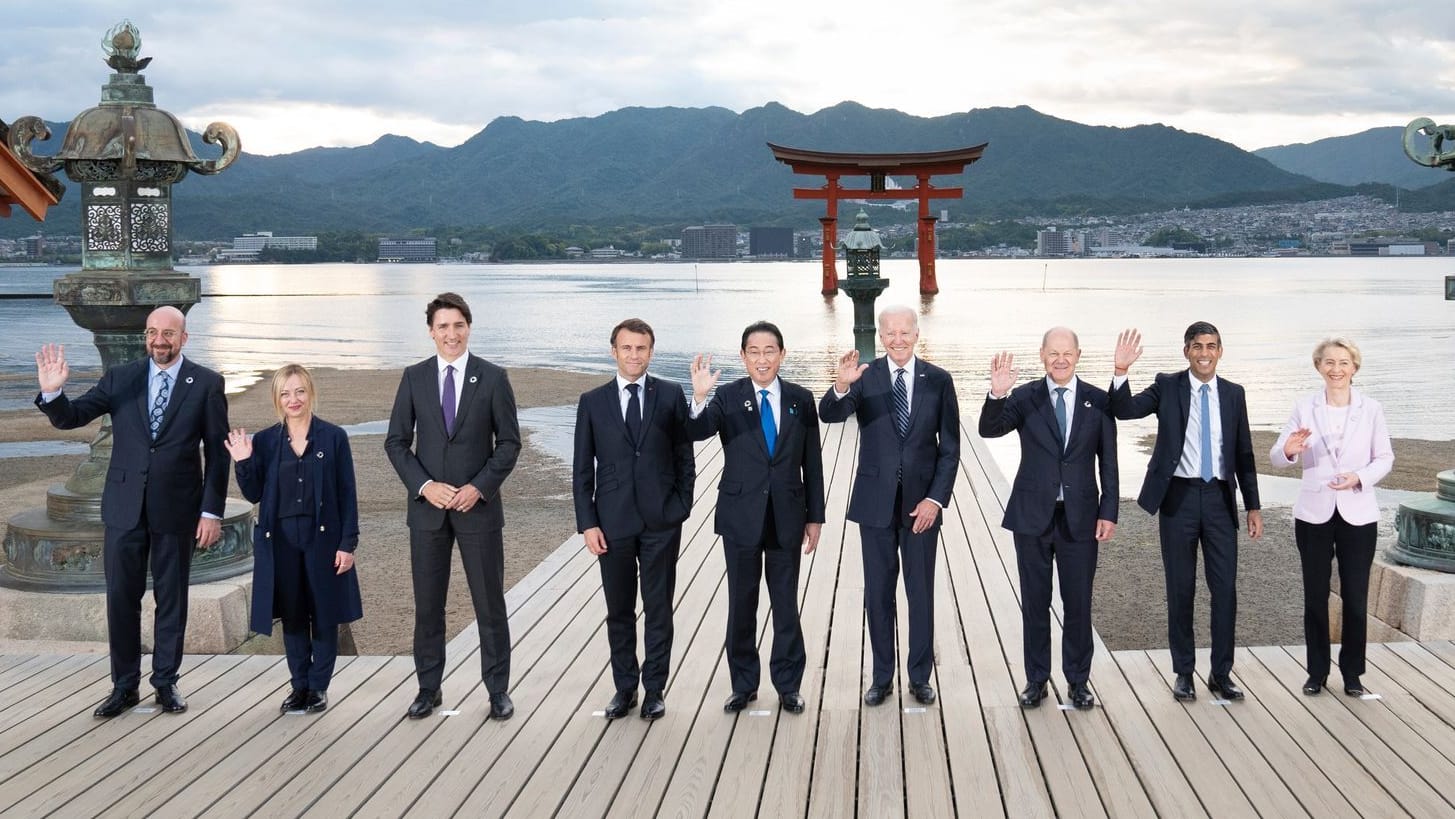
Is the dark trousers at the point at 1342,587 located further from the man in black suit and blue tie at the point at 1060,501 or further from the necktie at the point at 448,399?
the necktie at the point at 448,399

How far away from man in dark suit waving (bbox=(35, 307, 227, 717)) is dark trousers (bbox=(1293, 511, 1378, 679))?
4188 millimetres

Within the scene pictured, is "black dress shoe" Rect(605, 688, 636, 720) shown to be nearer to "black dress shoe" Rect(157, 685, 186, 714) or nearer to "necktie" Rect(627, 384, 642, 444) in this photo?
"necktie" Rect(627, 384, 642, 444)

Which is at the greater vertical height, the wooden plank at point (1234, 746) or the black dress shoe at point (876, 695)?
the black dress shoe at point (876, 695)

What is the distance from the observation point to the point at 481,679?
16.9 ft

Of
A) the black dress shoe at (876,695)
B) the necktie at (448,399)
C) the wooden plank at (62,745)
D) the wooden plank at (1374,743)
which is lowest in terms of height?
the wooden plank at (62,745)

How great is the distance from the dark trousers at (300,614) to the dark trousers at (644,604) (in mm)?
1077

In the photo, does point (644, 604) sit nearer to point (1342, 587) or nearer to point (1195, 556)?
point (1195, 556)

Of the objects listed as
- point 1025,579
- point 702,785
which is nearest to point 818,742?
point 702,785

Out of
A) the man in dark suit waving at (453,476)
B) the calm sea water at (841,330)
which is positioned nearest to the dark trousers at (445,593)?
the man in dark suit waving at (453,476)

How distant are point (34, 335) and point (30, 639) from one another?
1916 inches

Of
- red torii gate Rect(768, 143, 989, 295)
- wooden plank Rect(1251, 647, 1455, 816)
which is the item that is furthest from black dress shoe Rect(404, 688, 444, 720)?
red torii gate Rect(768, 143, 989, 295)

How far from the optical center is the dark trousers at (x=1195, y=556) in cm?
473

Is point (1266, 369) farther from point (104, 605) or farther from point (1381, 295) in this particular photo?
point (1381, 295)

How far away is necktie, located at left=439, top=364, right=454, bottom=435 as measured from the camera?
4.63 meters
